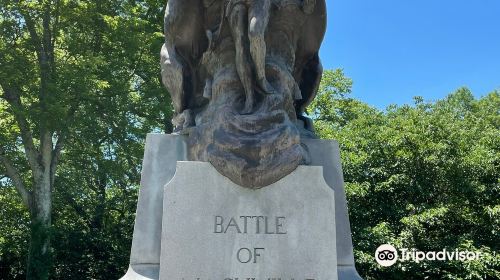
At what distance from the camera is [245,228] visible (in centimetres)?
406

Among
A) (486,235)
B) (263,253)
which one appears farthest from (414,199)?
(263,253)

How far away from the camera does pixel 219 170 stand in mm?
4164

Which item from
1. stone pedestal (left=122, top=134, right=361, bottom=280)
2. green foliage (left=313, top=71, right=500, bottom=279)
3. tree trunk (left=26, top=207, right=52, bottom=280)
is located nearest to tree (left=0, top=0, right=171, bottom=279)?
tree trunk (left=26, top=207, right=52, bottom=280)

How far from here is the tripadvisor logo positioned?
15.2 meters

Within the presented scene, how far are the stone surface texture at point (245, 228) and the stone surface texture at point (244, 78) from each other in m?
0.14

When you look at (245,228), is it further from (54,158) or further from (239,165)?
(54,158)

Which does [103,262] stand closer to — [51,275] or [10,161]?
[51,275]

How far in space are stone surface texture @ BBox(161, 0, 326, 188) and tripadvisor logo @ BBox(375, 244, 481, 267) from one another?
1096 cm

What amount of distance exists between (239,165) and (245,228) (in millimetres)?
470

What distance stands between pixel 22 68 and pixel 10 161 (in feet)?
11.3

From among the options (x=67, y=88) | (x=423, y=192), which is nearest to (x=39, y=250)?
(x=67, y=88)

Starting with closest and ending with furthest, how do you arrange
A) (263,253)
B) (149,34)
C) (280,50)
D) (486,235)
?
(263,253)
(280,50)
(486,235)
(149,34)

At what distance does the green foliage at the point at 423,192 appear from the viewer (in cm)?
1568

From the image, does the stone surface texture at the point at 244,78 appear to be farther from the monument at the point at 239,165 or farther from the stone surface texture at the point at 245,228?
the stone surface texture at the point at 245,228
